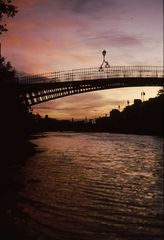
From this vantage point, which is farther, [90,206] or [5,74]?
[5,74]

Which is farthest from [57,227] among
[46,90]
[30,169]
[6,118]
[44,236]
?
[46,90]

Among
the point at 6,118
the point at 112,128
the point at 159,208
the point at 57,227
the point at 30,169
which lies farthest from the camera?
the point at 112,128

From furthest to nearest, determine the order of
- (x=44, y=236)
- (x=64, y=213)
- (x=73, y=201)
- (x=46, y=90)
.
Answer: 1. (x=46, y=90)
2. (x=73, y=201)
3. (x=64, y=213)
4. (x=44, y=236)

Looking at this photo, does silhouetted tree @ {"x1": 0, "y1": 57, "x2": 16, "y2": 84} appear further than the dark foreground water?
Yes

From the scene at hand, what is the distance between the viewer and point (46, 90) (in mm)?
72125

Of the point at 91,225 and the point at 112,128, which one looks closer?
the point at 91,225

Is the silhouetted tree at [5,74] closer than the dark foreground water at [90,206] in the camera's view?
No

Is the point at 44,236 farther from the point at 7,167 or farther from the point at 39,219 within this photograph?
the point at 7,167

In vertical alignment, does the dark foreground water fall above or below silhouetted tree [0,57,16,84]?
below

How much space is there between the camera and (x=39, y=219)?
1378 centimetres

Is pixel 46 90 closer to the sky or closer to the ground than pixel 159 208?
closer to the sky

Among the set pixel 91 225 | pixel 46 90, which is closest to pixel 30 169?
pixel 91 225

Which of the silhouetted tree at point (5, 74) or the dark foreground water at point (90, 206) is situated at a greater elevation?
the silhouetted tree at point (5, 74)

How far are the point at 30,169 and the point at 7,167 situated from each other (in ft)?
6.07
